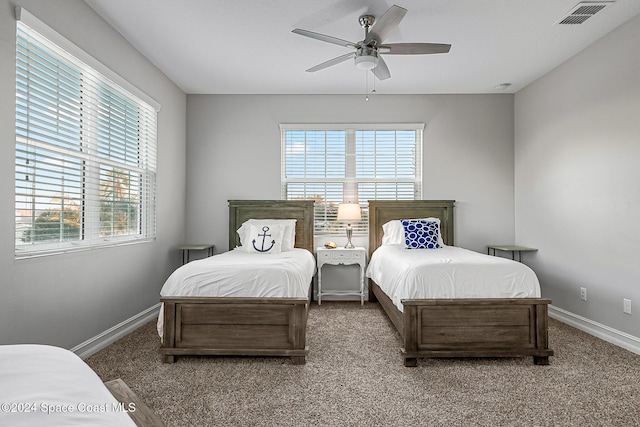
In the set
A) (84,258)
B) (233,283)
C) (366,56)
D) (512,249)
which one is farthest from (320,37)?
(512,249)

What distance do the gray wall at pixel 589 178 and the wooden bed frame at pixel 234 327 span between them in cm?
276

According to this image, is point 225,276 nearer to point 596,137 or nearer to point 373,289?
point 373,289

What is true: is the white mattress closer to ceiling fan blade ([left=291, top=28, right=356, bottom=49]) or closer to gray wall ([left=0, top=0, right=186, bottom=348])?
gray wall ([left=0, top=0, right=186, bottom=348])

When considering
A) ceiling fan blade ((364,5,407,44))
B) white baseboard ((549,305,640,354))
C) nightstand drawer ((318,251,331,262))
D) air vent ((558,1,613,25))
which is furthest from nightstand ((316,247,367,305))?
air vent ((558,1,613,25))

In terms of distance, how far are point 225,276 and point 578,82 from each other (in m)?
3.82

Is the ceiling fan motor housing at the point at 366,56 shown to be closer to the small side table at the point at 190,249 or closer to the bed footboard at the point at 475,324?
the bed footboard at the point at 475,324

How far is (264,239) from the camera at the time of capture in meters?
4.08

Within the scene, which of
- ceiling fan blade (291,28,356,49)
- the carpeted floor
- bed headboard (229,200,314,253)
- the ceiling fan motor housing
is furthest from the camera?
bed headboard (229,200,314,253)

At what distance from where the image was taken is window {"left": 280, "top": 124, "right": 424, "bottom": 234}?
4.93 meters

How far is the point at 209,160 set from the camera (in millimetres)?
4902

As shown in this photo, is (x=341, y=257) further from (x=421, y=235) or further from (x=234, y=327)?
(x=234, y=327)

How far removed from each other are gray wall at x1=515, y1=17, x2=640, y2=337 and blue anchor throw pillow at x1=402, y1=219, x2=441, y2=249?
4.11 ft

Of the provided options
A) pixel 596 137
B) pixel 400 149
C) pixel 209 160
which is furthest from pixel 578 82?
pixel 209 160

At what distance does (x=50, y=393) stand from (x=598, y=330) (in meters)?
4.15
